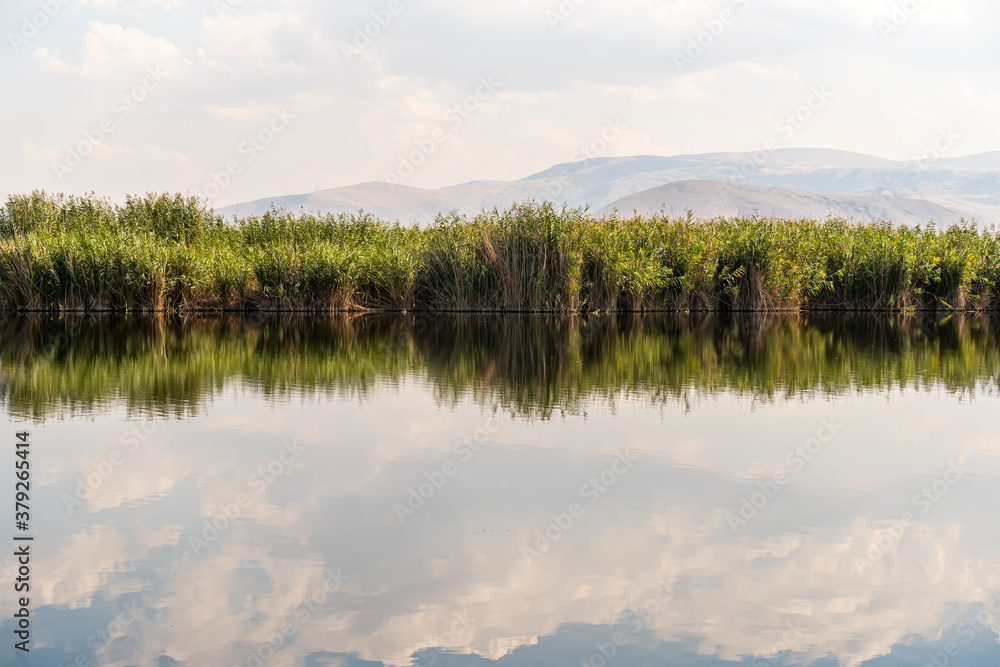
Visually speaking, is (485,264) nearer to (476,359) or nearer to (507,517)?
(476,359)

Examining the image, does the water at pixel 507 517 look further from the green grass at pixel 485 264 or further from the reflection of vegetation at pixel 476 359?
the green grass at pixel 485 264

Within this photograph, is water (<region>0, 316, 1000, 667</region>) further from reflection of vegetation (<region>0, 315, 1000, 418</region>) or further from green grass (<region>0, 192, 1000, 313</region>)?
green grass (<region>0, 192, 1000, 313</region>)

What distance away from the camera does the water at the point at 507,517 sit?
4.18 meters

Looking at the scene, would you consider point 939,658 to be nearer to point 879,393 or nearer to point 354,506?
point 354,506

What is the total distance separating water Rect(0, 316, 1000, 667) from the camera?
418 cm

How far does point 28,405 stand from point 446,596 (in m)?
6.52

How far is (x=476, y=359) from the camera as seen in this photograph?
43.8 feet

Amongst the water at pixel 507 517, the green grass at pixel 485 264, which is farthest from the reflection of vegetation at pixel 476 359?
the green grass at pixel 485 264

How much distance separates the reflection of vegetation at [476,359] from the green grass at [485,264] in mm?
2375

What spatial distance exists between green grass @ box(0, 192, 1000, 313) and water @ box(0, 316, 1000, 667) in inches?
420

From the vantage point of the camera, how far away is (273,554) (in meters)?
5.08

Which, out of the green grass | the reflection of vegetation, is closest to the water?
the reflection of vegetation

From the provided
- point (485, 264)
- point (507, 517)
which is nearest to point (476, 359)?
point (507, 517)

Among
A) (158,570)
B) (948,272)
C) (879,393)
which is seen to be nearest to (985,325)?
(948,272)
